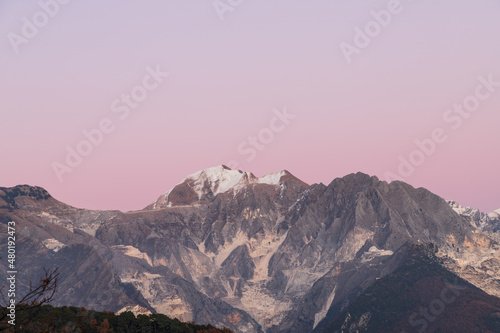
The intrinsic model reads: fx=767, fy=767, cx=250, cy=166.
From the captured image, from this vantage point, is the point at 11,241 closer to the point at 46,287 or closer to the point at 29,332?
the point at 46,287

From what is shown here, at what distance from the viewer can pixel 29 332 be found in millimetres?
190500

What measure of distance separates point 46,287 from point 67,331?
147827 millimetres

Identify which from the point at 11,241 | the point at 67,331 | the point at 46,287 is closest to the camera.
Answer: the point at 46,287

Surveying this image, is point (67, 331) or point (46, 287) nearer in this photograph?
point (46, 287)

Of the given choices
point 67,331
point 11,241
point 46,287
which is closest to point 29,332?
point 67,331

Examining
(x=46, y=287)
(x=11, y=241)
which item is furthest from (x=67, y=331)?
(x=46, y=287)

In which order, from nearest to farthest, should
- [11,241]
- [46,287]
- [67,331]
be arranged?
[46,287]
[11,241]
[67,331]

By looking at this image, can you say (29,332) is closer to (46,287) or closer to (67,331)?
(67,331)

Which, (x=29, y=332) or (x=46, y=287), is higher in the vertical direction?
(x=29, y=332)

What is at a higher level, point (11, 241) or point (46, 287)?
point (11, 241)

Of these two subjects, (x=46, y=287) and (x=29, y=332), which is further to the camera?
(x=29, y=332)

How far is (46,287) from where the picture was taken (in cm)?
4362

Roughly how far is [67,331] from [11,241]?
77.5m

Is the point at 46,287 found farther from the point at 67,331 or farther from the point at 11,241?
the point at 67,331
